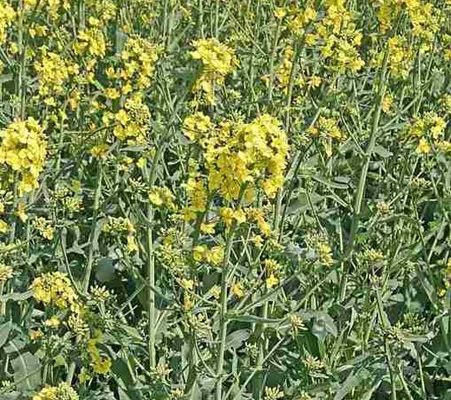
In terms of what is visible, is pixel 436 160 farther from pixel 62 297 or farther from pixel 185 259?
pixel 62 297

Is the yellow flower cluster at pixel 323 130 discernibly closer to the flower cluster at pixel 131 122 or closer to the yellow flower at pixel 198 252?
the flower cluster at pixel 131 122

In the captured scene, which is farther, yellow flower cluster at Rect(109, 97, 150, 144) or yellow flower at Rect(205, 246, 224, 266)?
yellow flower cluster at Rect(109, 97, 150, 144)

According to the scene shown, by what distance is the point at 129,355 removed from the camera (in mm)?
3137

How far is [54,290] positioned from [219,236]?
1020 mm

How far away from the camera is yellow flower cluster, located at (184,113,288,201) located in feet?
8.13

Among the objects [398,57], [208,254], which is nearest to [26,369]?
[208,254]

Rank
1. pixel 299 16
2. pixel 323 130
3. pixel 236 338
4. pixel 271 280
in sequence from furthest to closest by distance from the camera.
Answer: pixel 299 16 < pixel 323 130 < pixel 236 338 < pixel 271 280

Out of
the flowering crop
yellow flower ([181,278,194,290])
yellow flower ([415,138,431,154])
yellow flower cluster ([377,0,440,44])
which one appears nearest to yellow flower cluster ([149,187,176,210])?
the flowering crop

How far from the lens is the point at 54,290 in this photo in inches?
112

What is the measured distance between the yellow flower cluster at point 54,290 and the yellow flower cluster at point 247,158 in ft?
1.89

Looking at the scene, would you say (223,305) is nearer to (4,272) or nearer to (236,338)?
(236,338)

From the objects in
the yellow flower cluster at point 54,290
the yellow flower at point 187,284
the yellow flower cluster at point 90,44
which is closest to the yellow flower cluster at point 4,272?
the yellow flower cluster at point 54,290

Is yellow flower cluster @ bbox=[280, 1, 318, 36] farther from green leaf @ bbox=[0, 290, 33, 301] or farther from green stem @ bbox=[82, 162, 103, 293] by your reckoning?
green leaf @ bbox=[0, 290, 33, 301]

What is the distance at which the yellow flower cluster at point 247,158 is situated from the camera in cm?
248
